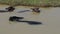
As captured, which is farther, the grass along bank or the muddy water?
the grass along bank

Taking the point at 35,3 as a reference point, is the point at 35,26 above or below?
below

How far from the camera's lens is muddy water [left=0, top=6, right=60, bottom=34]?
1248 mm

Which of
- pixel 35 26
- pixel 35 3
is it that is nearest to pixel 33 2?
pixel 35 3

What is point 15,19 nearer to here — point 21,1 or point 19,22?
point 19,22

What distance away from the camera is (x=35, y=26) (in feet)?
4.29

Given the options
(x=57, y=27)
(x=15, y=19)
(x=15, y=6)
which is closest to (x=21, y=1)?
(x=15, y=6)

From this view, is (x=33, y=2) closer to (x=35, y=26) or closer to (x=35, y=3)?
(x=35, y=3)

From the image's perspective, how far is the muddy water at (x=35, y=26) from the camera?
1.25 m

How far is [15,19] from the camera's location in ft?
4.54

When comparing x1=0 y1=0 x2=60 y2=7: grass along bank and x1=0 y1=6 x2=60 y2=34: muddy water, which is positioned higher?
x1=0 y1=0 x2=60 y2=7: grass along bank

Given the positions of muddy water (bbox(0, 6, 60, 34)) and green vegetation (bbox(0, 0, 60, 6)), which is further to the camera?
green vegetation (bbox(0, 0, 60, 6))

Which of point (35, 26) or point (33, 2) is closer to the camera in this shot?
point (35, 26)

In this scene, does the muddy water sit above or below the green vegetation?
below

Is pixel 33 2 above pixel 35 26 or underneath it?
above
